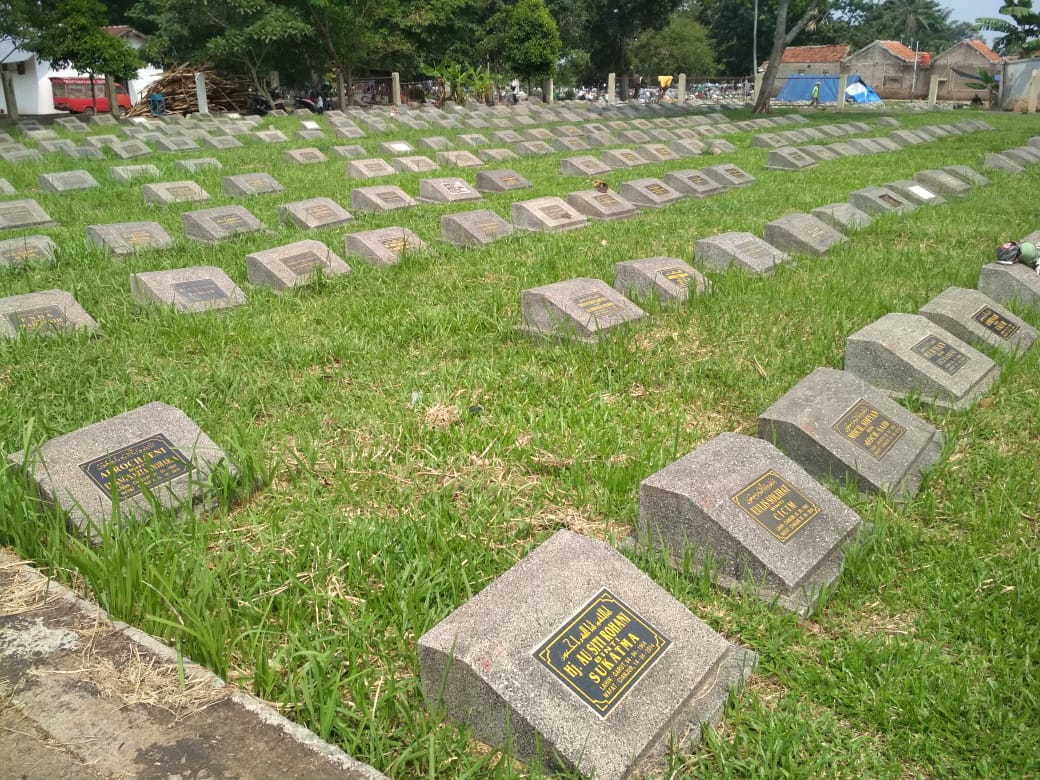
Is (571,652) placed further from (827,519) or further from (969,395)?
(969,395)

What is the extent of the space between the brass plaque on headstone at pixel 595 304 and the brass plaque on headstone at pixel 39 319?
3211mm

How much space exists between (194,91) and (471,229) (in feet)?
93.4

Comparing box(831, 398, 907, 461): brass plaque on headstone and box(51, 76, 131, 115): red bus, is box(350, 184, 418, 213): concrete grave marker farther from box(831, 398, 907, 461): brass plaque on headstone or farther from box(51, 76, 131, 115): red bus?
box(51, 76, 131, 115): red bus

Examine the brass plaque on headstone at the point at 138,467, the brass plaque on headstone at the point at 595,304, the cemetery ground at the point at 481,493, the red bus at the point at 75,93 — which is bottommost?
the cemetery ground at the point at 481,493

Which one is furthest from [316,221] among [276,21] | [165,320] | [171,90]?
[171,90]

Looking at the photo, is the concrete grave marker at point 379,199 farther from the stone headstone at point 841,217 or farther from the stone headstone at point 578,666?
the stone headstone at point 578,666

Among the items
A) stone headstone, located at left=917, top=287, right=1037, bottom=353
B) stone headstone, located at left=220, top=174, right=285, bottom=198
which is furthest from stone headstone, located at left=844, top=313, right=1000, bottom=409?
stone headstone, located at left=220, top=174, right=285, bottom=198

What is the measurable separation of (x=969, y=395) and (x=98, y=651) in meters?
4.17

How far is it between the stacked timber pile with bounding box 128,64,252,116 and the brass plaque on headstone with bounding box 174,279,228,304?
94.5ft

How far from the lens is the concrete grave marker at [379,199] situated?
379 inches

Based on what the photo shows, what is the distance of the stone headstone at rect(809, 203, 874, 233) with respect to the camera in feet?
27.7

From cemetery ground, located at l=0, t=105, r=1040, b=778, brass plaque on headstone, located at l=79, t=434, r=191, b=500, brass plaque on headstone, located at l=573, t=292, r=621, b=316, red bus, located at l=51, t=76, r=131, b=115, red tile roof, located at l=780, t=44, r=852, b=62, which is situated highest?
red tile roof, located at l=780, t=44, r=852, b=62

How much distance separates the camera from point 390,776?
2.05 m

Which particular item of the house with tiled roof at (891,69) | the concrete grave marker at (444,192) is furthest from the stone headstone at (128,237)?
the house with tiled roof at (891,69)
